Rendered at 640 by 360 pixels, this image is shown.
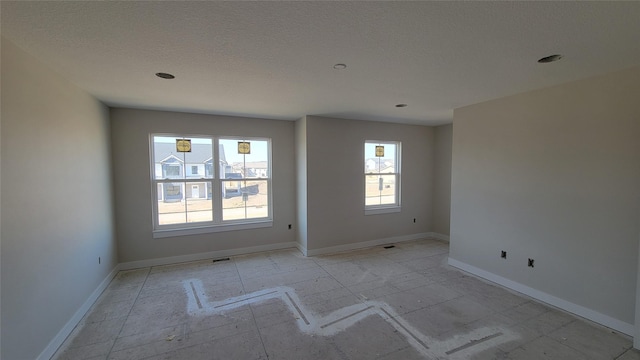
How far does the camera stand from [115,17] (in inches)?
61.0

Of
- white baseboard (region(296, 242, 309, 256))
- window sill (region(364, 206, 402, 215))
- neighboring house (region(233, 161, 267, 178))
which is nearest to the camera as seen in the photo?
white baseboard (region(296, 242, 309, 256))

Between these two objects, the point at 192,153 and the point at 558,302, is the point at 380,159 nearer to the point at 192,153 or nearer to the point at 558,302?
the point at 558,302

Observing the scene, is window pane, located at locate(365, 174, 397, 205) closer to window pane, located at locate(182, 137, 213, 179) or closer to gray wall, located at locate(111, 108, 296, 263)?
gray wall, located at locate(111, 108, 296, 263)

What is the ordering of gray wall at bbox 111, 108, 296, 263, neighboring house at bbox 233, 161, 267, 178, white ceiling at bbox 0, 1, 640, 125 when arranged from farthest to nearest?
neighboring house at bbox 233, 161, 267, 178, gray wall at bbox 111, 108, 296, 263, white ceiling at bbox 0, 1, 640, 125

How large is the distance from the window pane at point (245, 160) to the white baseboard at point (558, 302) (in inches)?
146

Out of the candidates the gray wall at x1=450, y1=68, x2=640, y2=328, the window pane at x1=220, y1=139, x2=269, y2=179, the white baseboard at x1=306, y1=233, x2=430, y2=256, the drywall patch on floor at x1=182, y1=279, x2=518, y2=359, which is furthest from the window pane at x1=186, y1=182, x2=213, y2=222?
the gray wall at x1=450, y1=68, x2=640, y2=328

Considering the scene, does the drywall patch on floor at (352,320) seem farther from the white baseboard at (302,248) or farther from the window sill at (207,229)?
the white baseboard at (302,248)

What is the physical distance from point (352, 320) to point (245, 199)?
2.92m

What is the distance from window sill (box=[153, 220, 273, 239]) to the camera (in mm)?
4176

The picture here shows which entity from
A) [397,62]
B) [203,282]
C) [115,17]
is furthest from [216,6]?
[203,282]

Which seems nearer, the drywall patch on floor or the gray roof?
the drywall patch on floor

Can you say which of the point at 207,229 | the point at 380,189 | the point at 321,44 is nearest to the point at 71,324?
the point at 207,229

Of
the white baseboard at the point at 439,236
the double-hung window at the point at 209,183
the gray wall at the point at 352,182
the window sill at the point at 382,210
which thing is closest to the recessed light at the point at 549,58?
the gray wall at the point at 352,182

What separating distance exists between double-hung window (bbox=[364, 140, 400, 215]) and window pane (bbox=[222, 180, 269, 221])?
6.47 ft
